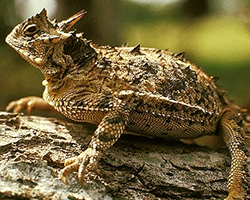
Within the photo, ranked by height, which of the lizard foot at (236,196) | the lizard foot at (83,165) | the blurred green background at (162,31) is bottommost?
the lizard foot at (83,165)

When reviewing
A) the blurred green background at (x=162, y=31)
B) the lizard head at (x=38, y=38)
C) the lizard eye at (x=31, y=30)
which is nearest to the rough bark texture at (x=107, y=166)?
the lizard head at (x=38, y=38)

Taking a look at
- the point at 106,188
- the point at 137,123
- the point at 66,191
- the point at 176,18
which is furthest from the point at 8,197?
the point at 176,18

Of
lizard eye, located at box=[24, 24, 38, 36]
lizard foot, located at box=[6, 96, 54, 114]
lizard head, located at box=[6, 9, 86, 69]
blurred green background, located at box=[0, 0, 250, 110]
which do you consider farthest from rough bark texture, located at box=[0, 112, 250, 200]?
blurred green background, located at box=[0, 0, 250, 110]

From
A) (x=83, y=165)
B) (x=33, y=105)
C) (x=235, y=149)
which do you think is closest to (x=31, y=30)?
(x=33, y=105)

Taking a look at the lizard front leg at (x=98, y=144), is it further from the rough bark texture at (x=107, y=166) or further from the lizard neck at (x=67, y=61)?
the lizard neck at (x=67, y=61)

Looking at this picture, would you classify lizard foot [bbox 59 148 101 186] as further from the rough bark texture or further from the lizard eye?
the lizard eye

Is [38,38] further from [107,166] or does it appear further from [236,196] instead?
[236,196]
